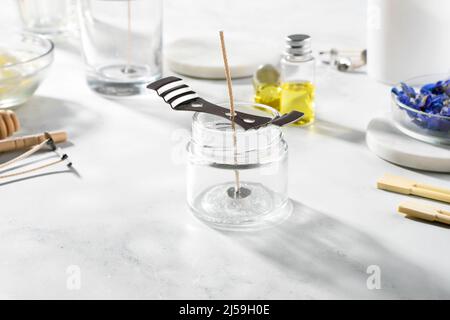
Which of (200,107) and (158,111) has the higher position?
(200,107)

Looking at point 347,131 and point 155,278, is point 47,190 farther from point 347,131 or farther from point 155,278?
point 347,131

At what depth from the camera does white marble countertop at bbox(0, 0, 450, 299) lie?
98 centimetres

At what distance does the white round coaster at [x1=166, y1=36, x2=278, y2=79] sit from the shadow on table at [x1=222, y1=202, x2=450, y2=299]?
1.93 ft

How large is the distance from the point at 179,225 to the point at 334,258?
23 cm

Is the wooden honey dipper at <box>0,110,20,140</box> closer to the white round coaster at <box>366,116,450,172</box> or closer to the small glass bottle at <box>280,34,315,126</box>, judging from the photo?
the small glass bottle at <box>280,34,315,126</box>

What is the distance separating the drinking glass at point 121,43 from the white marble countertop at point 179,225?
1.7 inches

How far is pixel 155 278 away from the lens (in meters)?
0.99

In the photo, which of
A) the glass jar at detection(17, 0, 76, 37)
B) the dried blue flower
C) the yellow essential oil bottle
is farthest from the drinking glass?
the dried blue flower

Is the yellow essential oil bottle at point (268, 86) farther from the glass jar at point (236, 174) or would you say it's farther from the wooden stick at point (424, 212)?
the wooden stick at point (424, 212)

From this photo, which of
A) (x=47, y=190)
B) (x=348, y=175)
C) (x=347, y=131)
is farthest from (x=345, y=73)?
(x=47, y=190)

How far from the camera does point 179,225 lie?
3.65 feet

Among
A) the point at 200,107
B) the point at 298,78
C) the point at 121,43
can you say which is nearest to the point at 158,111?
the point at 121,43

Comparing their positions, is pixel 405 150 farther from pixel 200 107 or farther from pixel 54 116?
pixel 54 116
